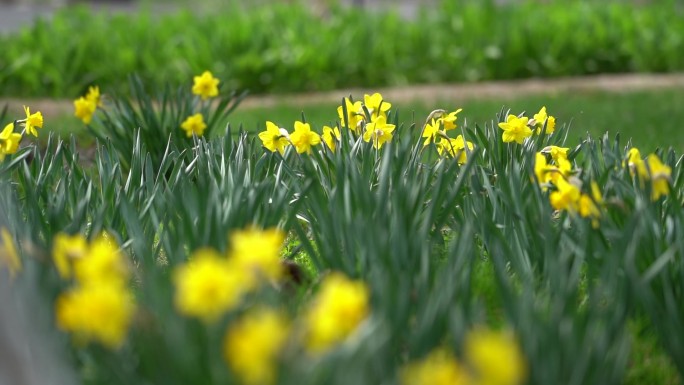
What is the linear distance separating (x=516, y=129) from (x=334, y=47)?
16.2ft

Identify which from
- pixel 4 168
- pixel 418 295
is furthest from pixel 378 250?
pixel 4 168

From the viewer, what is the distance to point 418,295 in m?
2.14

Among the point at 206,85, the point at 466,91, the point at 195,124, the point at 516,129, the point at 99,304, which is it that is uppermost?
the point at 99,304

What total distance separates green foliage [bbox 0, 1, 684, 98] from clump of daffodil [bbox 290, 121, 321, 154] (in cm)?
443

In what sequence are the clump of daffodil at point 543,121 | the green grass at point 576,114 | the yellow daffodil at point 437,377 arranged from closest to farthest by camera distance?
1. the yellow daffodil at point 437,377
2. the clump of daffodil at point 543,121
3. the green grass at point 576,114

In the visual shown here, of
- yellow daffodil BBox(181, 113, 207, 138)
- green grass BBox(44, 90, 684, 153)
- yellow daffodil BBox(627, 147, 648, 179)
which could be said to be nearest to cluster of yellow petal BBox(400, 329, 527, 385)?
yellow daffodil BBox(627, 147, 648, 179)

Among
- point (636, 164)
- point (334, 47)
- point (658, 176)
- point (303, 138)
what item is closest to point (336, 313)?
point (658, 176)

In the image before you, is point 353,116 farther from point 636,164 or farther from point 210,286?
point 210,286

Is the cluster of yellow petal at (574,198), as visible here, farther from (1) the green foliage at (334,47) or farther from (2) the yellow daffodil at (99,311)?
(1) the green foliage at (334,47)

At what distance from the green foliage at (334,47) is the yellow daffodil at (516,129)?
4.56m

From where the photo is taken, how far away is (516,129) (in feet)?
10.8

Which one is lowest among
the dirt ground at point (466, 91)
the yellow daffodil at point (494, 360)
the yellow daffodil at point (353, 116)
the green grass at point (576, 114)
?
the dirt ground at point (466, 91)

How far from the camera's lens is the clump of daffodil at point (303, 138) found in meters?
3.20

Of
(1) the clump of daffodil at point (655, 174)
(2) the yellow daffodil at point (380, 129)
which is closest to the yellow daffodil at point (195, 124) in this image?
(2) the yellow daffodil at point (380, 129)
